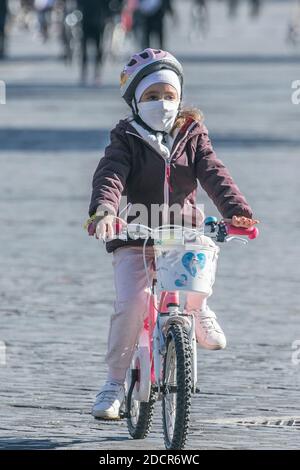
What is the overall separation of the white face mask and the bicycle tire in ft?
3.16

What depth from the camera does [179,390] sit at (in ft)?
19.8

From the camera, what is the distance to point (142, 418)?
6.52 metres

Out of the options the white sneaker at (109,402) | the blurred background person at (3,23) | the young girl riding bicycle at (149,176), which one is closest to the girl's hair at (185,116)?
the young girl riding bicycle at (149,176)

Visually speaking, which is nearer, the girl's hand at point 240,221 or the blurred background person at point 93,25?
the girl's hand at point 240,221

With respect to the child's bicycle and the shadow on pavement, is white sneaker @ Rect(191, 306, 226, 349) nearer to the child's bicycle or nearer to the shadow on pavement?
the child's bicycle

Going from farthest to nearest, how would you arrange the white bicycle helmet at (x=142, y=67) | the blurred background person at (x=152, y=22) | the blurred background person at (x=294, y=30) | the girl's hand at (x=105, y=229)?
the blurred background person at (x=294, y=30), the blurred background person at (x=152, y=22), the white bicycle helmet at (x=142, y=67), the girl's hand at (x=105, y=229)

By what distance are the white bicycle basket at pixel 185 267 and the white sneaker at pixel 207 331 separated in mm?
296

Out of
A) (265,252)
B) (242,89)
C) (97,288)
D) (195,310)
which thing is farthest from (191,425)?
(242,89)

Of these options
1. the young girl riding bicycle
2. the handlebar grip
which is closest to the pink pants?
the young girl riding bicycle

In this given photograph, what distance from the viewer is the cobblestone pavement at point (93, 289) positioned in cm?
687

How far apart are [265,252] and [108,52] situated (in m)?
22.6

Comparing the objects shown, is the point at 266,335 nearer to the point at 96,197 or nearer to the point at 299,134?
the point at 96,197

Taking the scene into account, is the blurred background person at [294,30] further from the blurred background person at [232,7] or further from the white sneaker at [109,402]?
the white sneaker at [109,402]

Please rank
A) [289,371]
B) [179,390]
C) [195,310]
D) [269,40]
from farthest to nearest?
1. [269,40]
2. [289,371]
3. [195,310]
4. [179,390]
